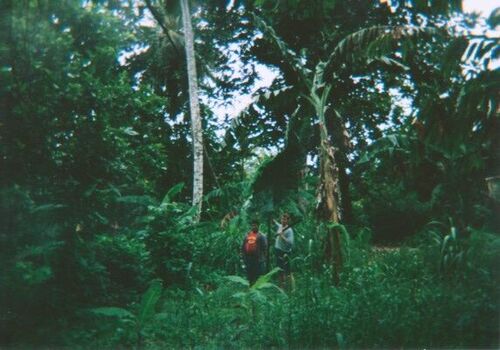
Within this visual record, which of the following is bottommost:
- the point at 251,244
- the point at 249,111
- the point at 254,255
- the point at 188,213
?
the point at 254,255

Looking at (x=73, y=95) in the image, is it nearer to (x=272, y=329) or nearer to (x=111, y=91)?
(x=111, y=91)

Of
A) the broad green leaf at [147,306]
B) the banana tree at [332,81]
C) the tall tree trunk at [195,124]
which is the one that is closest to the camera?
the broad green leaf at [147,306]

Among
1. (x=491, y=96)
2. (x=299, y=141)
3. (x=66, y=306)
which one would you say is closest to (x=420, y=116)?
(x=491, y=96)

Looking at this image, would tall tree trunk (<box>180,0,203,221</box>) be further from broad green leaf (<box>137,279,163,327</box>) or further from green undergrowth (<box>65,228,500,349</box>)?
broad green leaf (<box>137,279,163,327</box>)

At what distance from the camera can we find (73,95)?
5.74 m

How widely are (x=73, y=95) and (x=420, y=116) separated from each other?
4.09 meters

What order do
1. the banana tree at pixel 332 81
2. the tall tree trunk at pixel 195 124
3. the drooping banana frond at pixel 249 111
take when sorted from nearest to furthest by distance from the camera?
the banana tree at pixel 332 81, the drooping banana frond at pixel 249 111, the tall tree trunk at pixel 195 124

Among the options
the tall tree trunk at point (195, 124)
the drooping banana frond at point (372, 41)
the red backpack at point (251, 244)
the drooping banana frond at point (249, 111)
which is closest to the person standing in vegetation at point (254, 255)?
the red backpack at point (251, 244)

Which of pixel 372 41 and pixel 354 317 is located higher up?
pixel 372 41

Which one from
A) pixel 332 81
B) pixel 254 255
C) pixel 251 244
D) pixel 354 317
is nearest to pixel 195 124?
pixel 251 244

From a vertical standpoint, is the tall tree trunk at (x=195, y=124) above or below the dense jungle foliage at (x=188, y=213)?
above

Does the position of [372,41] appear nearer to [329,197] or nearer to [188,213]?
[329,197]

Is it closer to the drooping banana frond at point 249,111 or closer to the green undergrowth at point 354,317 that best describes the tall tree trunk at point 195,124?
the drooping banana frond at point 249,111

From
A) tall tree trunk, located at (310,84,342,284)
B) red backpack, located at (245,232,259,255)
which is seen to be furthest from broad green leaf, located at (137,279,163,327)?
red backpack, located at (245,232,259,255)
